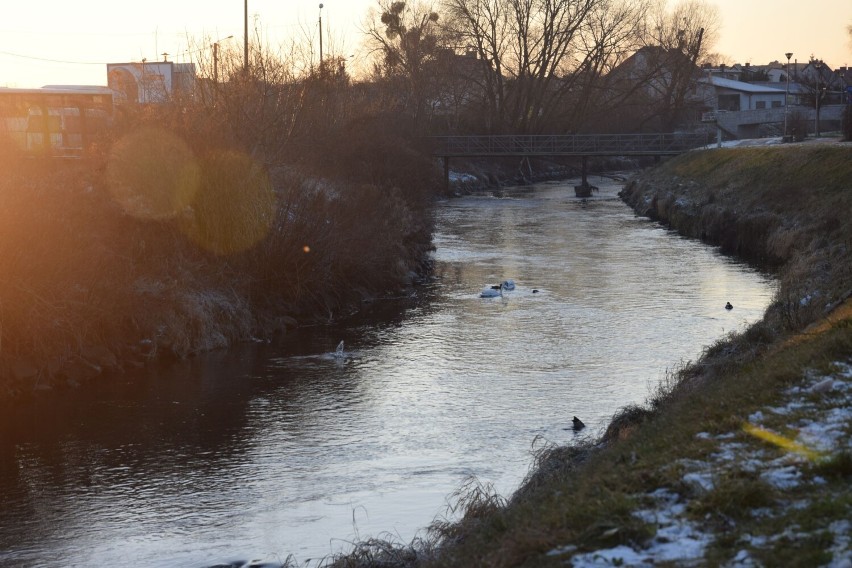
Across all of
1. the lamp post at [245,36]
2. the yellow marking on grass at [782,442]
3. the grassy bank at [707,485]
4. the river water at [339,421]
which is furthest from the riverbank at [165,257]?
the yellow marking on grass at [782,442]

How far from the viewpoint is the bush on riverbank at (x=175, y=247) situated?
20.2 m

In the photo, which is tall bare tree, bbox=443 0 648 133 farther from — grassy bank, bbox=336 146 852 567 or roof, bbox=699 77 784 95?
grassy bank, bbox=336 146 852 567

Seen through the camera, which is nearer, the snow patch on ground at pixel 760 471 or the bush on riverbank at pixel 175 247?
the snow patch on ground at pixel 760 471

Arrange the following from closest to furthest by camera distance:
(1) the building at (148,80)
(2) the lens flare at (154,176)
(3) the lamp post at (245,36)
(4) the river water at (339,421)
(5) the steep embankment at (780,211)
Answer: (4) the river water at (339,421), (5) the steep embankment at (780,211), (2) the lens flare at (154,176), (3) the lamp post at (245,36), (1) the building at (148,80)

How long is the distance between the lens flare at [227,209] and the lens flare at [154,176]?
1.07ft

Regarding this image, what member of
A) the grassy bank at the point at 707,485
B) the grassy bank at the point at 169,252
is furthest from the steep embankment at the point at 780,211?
the grassy bank at the point at 169,252

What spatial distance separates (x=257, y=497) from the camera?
517 inches

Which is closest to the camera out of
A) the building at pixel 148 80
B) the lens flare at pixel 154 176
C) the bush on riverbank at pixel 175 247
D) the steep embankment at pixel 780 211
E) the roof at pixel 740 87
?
the steep embankment at pixel 780 211

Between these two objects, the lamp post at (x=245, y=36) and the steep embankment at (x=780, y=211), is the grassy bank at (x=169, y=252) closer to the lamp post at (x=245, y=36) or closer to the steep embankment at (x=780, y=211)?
the lamp post at (x=245, y=36)

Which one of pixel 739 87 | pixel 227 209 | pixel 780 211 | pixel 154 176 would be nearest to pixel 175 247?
pixel 227 209

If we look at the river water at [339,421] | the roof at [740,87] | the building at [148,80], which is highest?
the roof at [740,87]

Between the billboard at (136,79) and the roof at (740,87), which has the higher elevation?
the roof at (740,87)

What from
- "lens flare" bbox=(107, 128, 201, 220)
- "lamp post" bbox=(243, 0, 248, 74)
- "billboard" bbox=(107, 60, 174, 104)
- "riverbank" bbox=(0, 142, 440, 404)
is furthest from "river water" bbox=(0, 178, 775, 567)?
"billboard" bbox=(107, 60, 174, 104)

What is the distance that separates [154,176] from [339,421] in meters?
11.1
